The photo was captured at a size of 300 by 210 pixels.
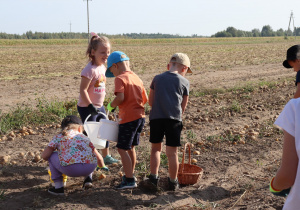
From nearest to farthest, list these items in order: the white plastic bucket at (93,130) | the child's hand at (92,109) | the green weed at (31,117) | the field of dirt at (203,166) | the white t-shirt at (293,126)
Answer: the white t-shirt at (293,126), the field of dirt at (203,166), the white plastic bucket at (93,130), the child's hand at (92,109), the green weed at (31,117)

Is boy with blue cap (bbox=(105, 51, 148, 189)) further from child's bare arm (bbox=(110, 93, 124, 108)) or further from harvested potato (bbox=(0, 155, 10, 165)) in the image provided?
harvested potato (bbox=(0, 155, 10, 165))

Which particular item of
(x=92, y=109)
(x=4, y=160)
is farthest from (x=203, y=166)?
(x=4, y=160)

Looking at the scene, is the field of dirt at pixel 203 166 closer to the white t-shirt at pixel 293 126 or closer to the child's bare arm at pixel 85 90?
the child's bare arm at pixel 85 90

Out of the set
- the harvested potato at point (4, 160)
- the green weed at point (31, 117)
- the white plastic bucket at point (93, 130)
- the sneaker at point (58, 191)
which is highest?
the white plastic bucket at point (93, 130)

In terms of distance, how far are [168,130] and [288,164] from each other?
7.39 feet

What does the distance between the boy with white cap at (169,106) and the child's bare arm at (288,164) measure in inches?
83.7

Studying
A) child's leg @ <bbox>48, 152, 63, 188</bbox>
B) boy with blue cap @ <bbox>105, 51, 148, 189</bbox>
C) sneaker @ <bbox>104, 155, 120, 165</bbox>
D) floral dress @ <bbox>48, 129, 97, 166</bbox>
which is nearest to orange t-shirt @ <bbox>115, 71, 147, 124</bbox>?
boy with blue cap @ <bbox>105, 51, 148, 189</bbox>

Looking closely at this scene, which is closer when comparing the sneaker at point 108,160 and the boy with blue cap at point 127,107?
the boy with blue cap at point 127,107

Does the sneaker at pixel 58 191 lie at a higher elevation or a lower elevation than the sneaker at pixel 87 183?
lower

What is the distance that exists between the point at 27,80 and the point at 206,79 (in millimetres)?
5666

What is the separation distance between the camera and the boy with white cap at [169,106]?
371 cm

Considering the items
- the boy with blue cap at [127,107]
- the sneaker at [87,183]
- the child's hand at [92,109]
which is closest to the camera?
the boy with blue cap at [127,107]

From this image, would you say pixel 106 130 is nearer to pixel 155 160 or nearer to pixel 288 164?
pixel 155 160

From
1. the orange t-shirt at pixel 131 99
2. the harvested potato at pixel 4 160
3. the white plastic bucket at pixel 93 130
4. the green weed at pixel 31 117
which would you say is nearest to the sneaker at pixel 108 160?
the white plastic bucket at pixel 93 130
